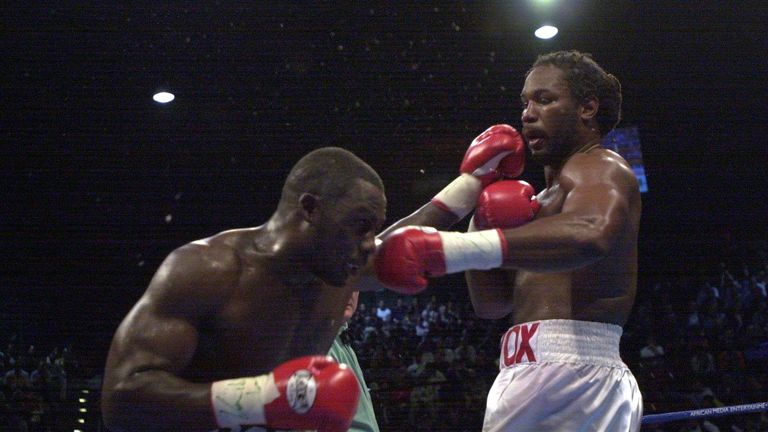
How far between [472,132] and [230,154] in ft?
8.90

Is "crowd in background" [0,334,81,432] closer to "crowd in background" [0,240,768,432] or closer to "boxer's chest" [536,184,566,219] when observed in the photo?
"crowd in background" [0,240,768,432]

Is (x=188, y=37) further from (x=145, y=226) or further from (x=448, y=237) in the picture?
(x=448, y=237)

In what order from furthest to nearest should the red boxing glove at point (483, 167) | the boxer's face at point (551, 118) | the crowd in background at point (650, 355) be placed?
1. the crowd in background at point (650, 355)
2. the red boxing glove at point (483, 167)
3. the boxer's face at point (551, 118)

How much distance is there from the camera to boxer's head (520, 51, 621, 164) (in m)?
2.15

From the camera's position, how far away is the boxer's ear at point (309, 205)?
1736 mm

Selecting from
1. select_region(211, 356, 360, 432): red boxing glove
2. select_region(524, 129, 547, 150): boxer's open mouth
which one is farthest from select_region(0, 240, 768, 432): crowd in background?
select_region(211, 356, 360, 432): red boxing glove

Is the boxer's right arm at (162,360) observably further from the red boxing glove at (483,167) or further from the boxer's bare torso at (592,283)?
the red boxing glove at (483,167)

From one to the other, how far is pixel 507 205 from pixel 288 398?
2.75ft

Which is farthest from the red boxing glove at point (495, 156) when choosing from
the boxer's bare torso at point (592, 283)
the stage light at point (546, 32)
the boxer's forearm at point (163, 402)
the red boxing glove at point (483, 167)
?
the stage light at point (546, 32)

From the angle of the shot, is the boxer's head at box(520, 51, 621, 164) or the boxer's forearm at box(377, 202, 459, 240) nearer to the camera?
the boxer's head at box(520, 51, 621, 164)

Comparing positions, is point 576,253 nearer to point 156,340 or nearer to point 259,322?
point 259,322

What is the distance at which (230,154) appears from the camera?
336 inches

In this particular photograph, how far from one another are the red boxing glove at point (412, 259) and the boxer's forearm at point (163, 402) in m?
0.45

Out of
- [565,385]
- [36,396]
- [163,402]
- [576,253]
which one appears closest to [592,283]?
[565,385]
